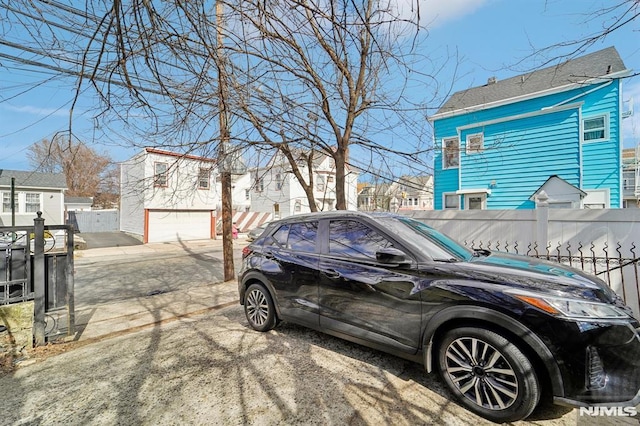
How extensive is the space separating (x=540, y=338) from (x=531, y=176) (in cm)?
1025

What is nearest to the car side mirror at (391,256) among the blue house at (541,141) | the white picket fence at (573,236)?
the white picket fence at (573,236)

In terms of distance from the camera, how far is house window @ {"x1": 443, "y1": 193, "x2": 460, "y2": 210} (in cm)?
1180

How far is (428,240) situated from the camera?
297cm

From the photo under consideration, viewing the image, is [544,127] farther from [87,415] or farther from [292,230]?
[87,415]

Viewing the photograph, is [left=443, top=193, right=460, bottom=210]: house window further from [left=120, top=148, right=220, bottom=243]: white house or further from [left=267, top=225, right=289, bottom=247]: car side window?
[left=120, top=148, right=220, bottom=243]: white house

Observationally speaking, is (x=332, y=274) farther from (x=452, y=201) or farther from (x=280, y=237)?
(x=452, y=201)

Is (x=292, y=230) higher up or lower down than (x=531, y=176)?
lower down

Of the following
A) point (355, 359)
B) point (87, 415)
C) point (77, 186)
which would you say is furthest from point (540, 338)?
point (77, 186)

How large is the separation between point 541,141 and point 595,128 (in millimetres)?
1361

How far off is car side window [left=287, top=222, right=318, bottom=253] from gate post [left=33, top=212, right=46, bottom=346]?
2.92m

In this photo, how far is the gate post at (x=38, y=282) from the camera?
3.38 meters

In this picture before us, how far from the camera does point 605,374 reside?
1946 mm

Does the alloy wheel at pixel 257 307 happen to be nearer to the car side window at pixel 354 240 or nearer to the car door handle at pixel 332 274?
the car door handle at pixel 332 274

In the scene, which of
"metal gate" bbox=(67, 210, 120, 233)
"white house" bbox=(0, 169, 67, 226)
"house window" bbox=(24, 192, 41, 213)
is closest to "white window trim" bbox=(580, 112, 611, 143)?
"white house" bbox=(0, 169, 67, 226)
